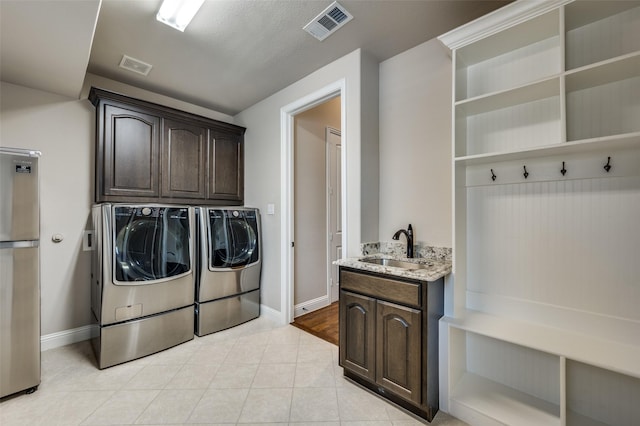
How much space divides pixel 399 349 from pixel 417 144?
4.99ft

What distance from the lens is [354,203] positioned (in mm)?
2270

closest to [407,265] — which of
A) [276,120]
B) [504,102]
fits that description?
[504,102]

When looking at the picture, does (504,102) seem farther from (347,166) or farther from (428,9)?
(347,166)

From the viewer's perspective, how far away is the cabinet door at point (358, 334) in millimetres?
1798

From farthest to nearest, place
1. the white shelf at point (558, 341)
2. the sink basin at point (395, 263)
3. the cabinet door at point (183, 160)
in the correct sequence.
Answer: the cabinet door at point (183, 160) < the sink basin at point (395, 263) < the white shelf at point (558, 341)

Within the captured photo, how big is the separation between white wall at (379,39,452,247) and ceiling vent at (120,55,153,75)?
2.16 m

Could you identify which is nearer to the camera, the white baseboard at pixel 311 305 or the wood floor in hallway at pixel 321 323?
the wood floor in hallway at pixel 321 323

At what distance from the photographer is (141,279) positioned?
2291mm

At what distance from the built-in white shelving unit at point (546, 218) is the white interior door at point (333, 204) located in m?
1.95

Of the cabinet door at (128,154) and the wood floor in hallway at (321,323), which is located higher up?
the cabinet door at (128,154)

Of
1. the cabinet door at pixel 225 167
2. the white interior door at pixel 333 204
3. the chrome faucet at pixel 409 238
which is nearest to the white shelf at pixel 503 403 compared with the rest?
the chrome faucet at pixel 409 238

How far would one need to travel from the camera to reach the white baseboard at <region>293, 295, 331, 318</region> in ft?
10.4

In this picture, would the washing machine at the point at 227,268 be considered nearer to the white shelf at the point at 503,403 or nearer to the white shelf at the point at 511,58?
the white shelf at the point at 503,403

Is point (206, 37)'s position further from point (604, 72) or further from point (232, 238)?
point (604, 72)
